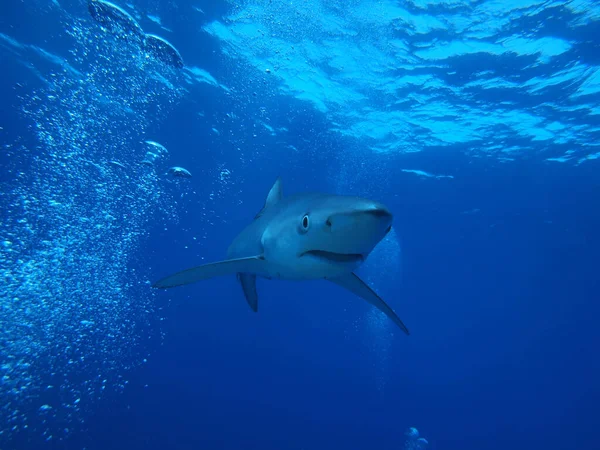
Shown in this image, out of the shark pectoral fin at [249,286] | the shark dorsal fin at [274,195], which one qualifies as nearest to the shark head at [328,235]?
the shark dorsal fin at [274,195]

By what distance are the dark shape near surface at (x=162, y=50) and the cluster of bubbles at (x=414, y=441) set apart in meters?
33.9

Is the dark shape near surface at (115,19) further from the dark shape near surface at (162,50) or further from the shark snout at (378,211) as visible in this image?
the shark snout at (378,211)

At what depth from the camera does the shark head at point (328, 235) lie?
1985mm

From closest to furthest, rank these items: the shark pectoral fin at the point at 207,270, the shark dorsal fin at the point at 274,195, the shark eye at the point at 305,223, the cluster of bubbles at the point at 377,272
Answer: the shark eye at the point at 305,223 < the shark pectoral fin at the point at 207,270 < the shark dorsal fin at the point at 274,195 < the cluster of bubbles at the point at 377,272

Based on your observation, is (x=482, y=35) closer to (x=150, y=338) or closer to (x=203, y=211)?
(x=203, y=211)

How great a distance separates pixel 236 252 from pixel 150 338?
48.6 metres

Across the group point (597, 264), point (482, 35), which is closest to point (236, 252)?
point (482, 35)

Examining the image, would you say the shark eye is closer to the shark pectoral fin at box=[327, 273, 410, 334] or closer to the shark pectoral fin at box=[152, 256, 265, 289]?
the shark pectoral fin at box=[152, 256, 265, 289]

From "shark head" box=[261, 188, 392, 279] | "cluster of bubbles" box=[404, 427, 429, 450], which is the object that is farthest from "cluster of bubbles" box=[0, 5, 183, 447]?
"cluster of bubbles" box=[404, 427, 429, 450]

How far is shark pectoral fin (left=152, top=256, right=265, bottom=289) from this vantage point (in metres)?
3.23

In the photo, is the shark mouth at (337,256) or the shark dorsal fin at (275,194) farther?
the shark dorsal fin at (275,194)

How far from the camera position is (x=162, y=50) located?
55.3 feet

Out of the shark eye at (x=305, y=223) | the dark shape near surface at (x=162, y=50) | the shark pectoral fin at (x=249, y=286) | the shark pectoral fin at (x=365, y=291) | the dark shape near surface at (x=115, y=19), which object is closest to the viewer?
the shark eye at (x=305, y=223)

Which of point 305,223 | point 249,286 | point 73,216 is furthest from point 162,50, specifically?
point 73,216
